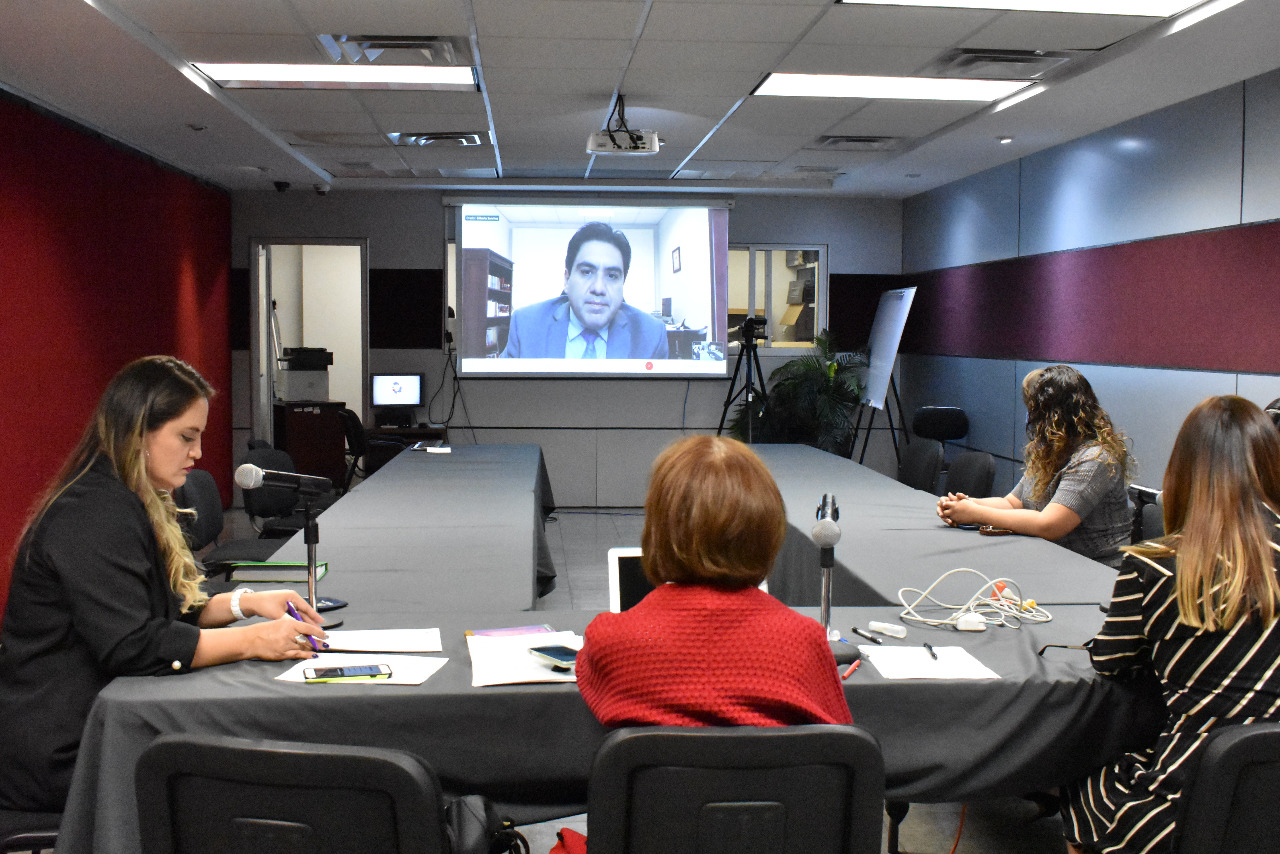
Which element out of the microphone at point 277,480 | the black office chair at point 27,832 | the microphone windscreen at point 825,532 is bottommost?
the black office chair at point 27,832

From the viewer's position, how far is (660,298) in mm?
7883

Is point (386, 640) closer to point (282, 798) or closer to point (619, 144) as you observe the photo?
point (282, 798)

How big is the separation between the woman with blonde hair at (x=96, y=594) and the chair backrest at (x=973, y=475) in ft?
11.1

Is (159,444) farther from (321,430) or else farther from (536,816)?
(321,430)

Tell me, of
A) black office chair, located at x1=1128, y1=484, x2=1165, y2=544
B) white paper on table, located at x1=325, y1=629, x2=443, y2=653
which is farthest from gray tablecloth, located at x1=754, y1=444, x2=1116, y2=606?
white paper on table, located at x1=325, y1=629, x2=443, y2=653

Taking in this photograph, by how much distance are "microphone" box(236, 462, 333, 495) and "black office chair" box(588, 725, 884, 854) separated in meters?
0.98

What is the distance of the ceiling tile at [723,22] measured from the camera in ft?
11.4

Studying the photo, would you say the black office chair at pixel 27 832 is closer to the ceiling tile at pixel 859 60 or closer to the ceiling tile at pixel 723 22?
the ceiling tile at pixel 723 22

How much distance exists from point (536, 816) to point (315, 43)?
3305 mm

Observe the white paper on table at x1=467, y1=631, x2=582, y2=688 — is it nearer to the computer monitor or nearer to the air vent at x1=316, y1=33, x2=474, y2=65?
the air vent at x1=316, y1=33, x2=474, y2=65

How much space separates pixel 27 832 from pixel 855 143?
5.48 meters

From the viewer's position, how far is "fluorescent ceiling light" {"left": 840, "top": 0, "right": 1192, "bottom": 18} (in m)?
3.41

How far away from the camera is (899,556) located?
3.02m

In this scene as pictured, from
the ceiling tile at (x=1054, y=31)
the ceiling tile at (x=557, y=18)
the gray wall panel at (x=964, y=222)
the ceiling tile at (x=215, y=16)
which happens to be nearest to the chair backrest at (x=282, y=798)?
the ceiling tile at (x=557, y=18)
